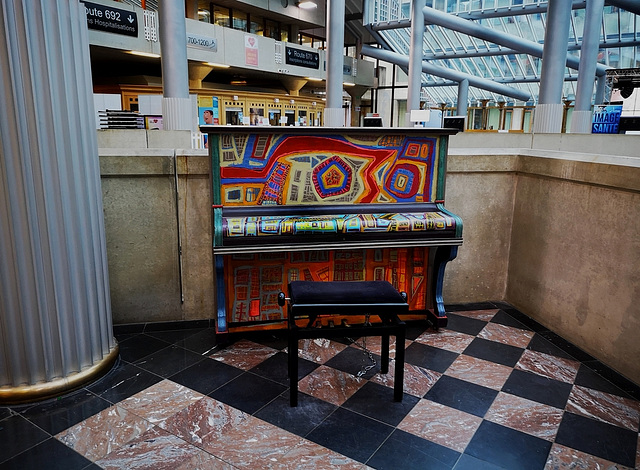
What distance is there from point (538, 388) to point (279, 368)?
1384 mm

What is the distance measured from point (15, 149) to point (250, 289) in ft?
5.05

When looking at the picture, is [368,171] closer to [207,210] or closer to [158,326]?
[207,210]

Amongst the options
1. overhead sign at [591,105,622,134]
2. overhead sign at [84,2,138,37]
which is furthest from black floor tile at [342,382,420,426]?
overhead sign at [84,2,138,37]

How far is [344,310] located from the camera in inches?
84.0

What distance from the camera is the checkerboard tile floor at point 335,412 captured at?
75.7 inches

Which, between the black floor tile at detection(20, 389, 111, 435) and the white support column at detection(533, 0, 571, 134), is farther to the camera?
the white support column at detection(533, 0, 571, 134)

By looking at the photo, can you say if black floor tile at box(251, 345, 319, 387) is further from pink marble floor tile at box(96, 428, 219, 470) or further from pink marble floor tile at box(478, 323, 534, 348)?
pink marble floor tile at box(478, 323, 534, 348)

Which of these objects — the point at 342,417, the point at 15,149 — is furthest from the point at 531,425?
the point at 15,149

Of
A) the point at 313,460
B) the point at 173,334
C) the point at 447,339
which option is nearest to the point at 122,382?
the point at 173,334

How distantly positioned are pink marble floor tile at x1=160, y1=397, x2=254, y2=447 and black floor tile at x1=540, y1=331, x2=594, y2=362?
199 cm

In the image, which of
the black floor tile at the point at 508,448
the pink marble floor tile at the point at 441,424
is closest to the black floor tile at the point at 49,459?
the pink marble floor tile at the point at 441,424

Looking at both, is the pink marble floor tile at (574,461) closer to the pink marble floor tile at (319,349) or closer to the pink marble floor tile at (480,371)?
the pink marble floor tile at (480,371)

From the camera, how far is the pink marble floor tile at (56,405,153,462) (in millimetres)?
1959

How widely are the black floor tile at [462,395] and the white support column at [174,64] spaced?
623 cm
